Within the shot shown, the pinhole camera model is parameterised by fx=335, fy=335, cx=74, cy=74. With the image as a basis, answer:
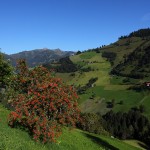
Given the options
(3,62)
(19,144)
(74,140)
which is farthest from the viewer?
(3,62)

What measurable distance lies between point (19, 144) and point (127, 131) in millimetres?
168302

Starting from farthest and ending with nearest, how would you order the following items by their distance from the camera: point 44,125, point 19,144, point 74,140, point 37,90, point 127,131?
1. point 127,131
2. point 74,140
3. point 37,90
4. point 44,125
5. point 19,144

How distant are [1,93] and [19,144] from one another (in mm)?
45087

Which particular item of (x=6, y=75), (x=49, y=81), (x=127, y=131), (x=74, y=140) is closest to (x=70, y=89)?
(x=49, y=81)

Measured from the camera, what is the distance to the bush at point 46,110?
2873 cm

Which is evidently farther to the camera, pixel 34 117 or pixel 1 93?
pixel 1 93

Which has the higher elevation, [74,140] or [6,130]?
[6,130]

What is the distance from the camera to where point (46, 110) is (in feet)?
96.6

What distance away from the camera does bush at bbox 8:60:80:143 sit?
1131 inches

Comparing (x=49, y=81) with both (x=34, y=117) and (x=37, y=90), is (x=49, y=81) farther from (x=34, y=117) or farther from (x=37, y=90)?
(x=34, y=117)

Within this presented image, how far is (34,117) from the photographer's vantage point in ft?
94.6

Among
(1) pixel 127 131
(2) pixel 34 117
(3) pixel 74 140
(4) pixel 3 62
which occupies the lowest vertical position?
(1) pixel 127 131

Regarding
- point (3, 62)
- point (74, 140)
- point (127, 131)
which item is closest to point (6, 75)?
point (3, 62)

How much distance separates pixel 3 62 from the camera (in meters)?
66.2
